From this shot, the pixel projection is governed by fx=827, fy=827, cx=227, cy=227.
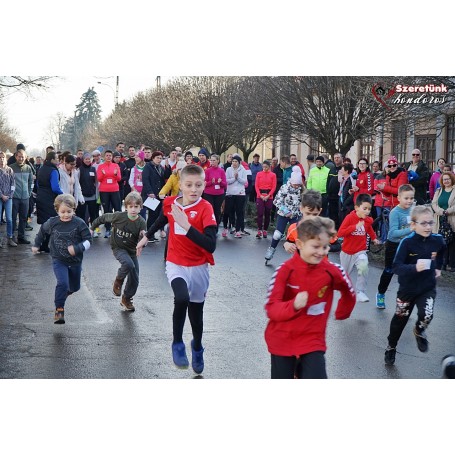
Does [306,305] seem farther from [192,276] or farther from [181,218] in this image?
[192,276]

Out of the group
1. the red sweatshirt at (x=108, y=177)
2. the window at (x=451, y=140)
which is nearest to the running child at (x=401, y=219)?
the window at (x=451, y=140)

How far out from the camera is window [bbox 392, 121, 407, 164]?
980 centimetres

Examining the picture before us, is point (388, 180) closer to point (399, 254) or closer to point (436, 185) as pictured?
point (436, 185)

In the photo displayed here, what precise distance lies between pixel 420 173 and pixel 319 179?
5.57ft

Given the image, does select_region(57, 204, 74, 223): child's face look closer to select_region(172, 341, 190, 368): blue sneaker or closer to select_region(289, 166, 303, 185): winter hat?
select_region(172, 341, 190, 368): blue sneaker

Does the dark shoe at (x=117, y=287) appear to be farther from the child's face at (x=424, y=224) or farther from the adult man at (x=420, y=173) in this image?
the adult man at (x=420, y=173)

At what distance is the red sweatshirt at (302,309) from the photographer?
4.15 m

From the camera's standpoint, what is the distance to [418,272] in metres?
5.76

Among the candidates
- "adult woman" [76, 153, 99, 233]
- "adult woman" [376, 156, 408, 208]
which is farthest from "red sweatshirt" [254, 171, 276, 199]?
"adult woman" [376, 156, 408, 208]

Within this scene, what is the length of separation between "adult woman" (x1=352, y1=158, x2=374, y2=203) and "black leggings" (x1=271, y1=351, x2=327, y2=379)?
6212 millimetres

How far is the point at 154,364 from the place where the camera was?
223 inches
